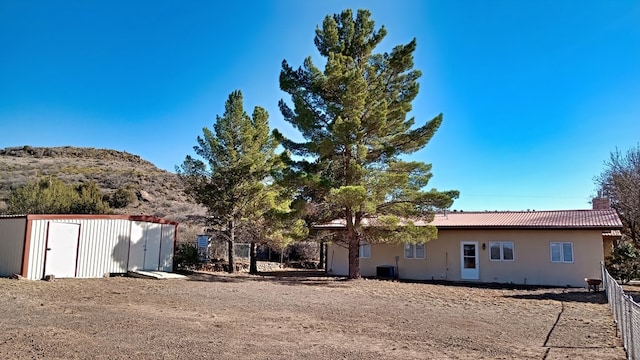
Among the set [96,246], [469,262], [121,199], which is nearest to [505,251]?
[469,262]

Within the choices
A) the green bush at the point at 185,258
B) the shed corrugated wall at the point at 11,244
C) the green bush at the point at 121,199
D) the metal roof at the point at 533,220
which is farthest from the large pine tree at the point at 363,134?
the green bush at the point at 121,199

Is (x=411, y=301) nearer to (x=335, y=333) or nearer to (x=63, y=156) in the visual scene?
(x=335, y=333)

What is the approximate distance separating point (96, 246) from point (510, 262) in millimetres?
17494

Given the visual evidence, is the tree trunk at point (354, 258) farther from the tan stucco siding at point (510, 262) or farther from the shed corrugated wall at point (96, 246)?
the shed corrugated wall at point (96, 246)

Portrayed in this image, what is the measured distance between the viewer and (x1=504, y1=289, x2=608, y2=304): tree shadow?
15.3 metres

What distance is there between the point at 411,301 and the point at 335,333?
5712 millimetres

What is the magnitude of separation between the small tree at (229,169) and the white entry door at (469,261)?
32.3ft

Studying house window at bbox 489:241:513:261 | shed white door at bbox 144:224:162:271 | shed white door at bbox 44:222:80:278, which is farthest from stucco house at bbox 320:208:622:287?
shed white door at bbox 44:222:80:278

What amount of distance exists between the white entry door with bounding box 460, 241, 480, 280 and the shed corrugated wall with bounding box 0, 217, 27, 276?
59.4ft

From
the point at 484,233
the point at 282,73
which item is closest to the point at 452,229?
the point at 484,233

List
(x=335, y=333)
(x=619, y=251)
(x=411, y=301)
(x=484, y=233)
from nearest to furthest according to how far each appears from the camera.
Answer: (x=335, y=333), (x=411, y=301), (x=619, y=251), (x=484, y=233)

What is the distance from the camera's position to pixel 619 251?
2017cm

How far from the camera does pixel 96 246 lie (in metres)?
18.3

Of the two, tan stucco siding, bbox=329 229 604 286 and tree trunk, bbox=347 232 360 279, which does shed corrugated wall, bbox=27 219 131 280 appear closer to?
tree trunk, bbox=347 232 360 279
